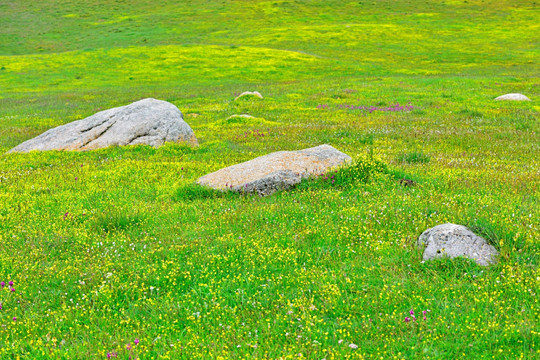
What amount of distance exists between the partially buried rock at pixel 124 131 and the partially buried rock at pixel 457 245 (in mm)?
12300

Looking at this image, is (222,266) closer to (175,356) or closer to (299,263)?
(299,263)

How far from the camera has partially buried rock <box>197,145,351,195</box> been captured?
10.4m

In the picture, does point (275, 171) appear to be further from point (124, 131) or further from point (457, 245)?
point (124, 131)

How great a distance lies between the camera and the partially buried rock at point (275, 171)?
10352mm

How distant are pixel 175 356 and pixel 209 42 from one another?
276ft

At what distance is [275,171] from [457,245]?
16.1 feet

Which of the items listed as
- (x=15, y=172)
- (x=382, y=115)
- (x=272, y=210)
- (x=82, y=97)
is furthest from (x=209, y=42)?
(x=272, y=210)

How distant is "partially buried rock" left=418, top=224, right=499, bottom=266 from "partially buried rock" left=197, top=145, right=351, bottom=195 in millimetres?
4272

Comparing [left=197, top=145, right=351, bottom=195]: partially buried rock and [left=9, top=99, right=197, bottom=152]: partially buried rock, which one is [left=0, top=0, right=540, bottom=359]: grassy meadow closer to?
[left=197, top=145, right=351, bottom=195]: partially buried rock

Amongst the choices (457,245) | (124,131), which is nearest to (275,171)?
(457,245)

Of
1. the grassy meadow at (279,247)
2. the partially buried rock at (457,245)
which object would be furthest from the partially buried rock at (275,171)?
the partially buried rock at (457,245)

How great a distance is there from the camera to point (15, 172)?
44.3 feet

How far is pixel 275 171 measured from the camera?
1048 cm

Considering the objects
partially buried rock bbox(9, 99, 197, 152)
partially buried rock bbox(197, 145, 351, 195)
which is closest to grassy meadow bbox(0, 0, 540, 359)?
partially buried rock bbox(197, 145, 351, 195)
